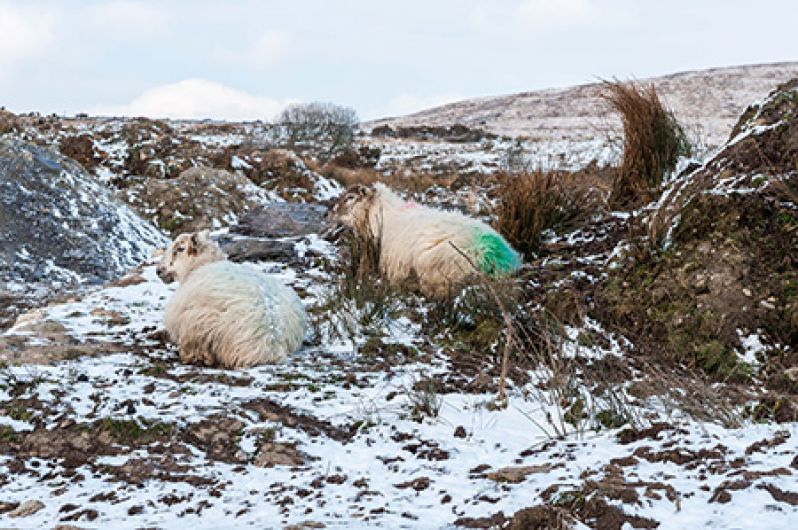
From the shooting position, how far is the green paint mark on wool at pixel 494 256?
256 inches

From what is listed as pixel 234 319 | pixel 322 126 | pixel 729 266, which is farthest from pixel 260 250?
pixel 322 126

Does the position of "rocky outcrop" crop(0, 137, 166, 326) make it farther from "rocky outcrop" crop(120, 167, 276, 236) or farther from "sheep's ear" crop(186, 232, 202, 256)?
"sheep's ear" crop(186, 232, 202, 256)

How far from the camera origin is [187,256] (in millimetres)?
7039

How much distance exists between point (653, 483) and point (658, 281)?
3.56 meters

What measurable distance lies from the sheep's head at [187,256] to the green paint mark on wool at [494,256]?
2.58 metres

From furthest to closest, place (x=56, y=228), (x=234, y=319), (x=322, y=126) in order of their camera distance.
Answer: (x=322, y=126), (x=56, y=228), (x=234, y=319)

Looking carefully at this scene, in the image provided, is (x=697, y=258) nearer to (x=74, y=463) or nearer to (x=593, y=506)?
(x=593, y=506)

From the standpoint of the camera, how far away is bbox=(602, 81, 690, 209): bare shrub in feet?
25.4

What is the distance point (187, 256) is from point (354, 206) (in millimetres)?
2125

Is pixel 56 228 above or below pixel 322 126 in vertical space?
below

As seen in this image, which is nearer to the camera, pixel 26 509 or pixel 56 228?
pixel 26 509

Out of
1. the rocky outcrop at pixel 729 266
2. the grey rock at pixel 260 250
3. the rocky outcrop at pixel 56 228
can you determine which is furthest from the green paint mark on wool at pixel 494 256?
the rocky outcrop at pixel 56 228

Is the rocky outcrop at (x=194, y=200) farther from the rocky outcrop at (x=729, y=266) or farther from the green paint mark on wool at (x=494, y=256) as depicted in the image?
the rocky outcrop at (x=729, y=266)

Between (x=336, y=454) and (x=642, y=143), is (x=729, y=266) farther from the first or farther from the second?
(x=336, y=454)
